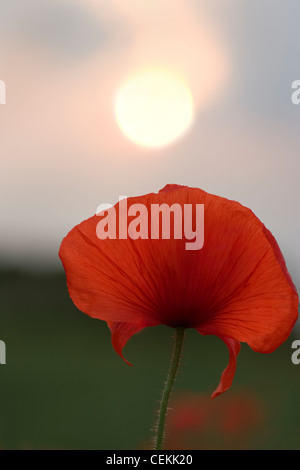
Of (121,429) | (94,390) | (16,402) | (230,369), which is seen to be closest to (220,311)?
(230,369)

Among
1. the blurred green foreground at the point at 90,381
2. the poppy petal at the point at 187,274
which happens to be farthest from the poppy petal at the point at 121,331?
the blurred green foreground at the point at 90,381

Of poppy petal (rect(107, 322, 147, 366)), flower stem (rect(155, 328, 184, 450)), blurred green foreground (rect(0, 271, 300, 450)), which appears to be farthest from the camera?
blurred green foreground (rect(0, 271, 300, 450))

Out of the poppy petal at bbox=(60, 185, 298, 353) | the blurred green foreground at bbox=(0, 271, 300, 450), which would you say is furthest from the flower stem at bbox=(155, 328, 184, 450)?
the blurred green foreground at bbox=(0, 271, 300, 450)

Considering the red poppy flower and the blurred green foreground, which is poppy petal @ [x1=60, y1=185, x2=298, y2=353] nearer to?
the red poppy flower

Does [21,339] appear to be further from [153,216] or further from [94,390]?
[153,216]

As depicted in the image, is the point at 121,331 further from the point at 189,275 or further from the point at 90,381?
the point at 90,381
